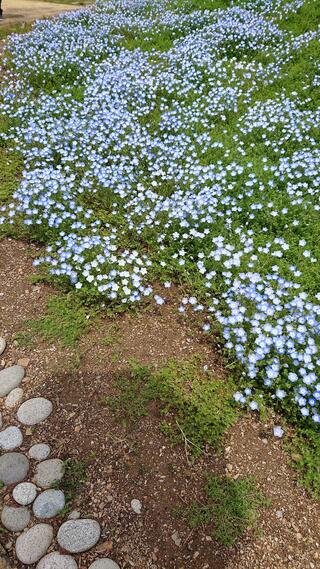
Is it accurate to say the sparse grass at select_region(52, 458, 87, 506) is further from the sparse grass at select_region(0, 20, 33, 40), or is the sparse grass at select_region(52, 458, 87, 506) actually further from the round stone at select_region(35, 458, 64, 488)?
the sparse grass at select_region(0, 20, 33, 40)

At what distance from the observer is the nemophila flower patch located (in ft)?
13.5

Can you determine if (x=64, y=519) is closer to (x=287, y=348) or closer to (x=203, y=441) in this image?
(x=203, y=441)

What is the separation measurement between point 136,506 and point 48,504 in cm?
67

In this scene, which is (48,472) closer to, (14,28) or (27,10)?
(14,28)

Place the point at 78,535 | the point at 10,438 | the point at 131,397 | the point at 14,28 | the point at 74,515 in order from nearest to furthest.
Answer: the point at 78,535, the point at 74,515, the point at 10,438, the point at 131,397, the point at 14,28

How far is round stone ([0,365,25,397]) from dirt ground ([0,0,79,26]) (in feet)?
40.3

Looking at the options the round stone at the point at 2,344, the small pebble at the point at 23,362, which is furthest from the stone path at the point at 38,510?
the round stone at the point at 2,344

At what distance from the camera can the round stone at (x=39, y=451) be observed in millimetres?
3395

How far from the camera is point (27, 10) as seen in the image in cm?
1391

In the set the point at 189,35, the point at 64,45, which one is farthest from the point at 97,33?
the point at 189,35

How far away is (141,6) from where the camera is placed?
A: 12.0 m

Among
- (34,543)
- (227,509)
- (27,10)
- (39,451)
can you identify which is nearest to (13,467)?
(39,451)

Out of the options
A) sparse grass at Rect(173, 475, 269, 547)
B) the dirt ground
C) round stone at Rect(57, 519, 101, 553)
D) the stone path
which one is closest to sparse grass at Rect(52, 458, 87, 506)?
the stone path

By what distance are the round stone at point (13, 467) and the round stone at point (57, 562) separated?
634 mm
